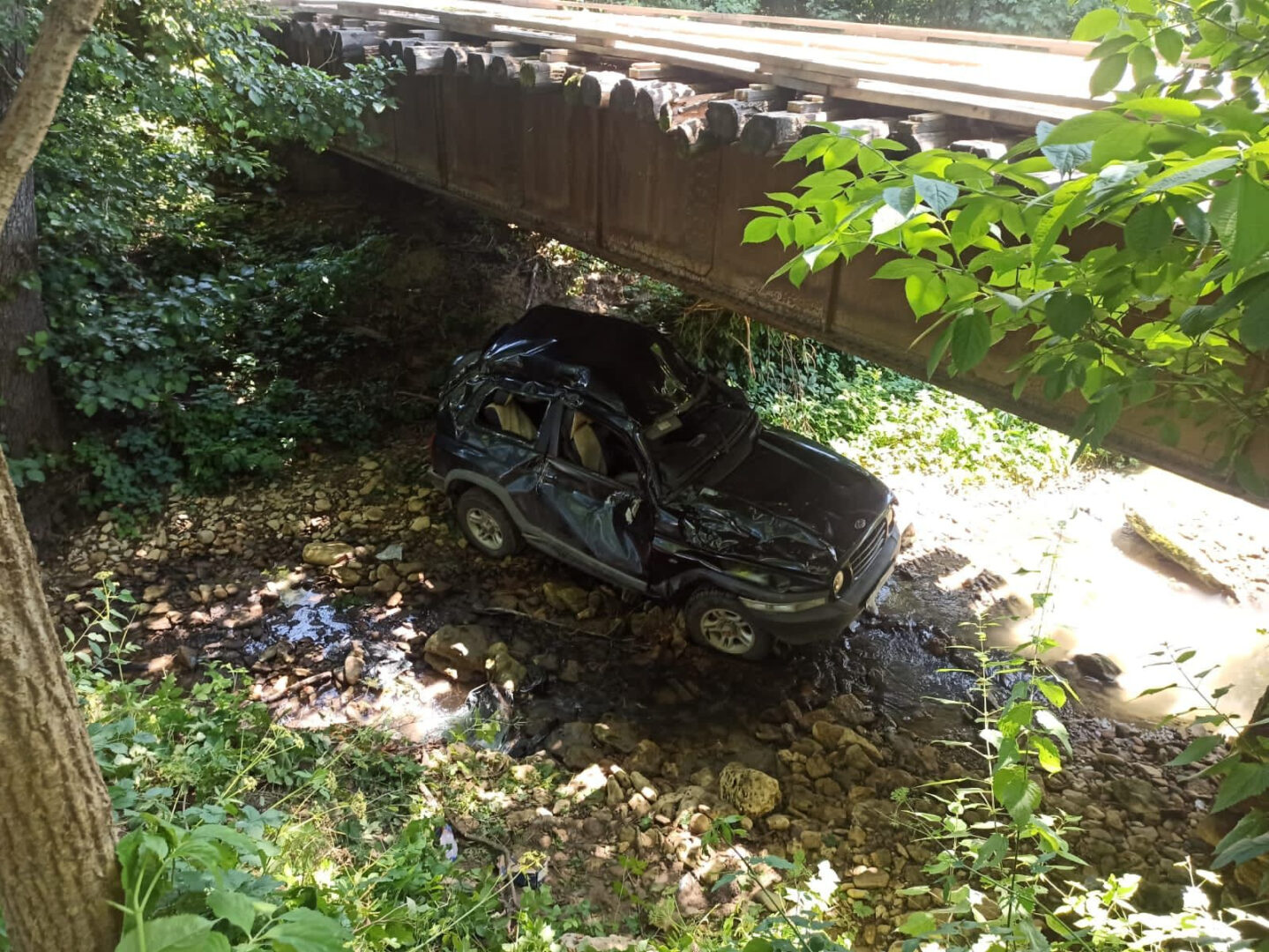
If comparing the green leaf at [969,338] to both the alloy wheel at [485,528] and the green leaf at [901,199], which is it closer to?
the green leaf at [901,199]

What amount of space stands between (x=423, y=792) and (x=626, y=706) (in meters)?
1.66

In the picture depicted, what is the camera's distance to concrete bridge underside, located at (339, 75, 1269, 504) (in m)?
4.79

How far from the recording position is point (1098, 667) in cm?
600

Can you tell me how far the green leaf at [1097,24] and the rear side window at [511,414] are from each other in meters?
4.61

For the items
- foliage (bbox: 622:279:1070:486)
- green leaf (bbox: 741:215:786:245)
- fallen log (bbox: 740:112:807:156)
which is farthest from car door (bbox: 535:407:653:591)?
green leaf (bbox: 741:215:786:245)

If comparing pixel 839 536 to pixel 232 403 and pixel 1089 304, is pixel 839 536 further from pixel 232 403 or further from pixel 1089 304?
pixel 232 403

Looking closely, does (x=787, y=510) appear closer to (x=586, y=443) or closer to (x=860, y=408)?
(x=586, y=443)

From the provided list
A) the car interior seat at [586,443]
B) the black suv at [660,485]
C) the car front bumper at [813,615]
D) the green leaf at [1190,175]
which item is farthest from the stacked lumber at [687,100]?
the car front bumper at [813,615]

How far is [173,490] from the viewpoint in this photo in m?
7.02

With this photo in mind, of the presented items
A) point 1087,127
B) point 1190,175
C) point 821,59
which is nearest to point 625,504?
point 821,59

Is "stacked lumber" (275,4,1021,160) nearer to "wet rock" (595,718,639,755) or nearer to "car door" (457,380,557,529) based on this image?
"car door" (457,380,557,529)

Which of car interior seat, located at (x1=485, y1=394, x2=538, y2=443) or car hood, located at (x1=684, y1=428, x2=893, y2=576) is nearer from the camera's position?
car hood, located at (x1=684, y1=428, x2=893, y2=576)

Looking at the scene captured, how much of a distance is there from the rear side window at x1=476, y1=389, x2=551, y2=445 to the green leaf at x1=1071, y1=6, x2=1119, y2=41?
15.1 ft

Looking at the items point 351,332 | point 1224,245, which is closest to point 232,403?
point 351,332
